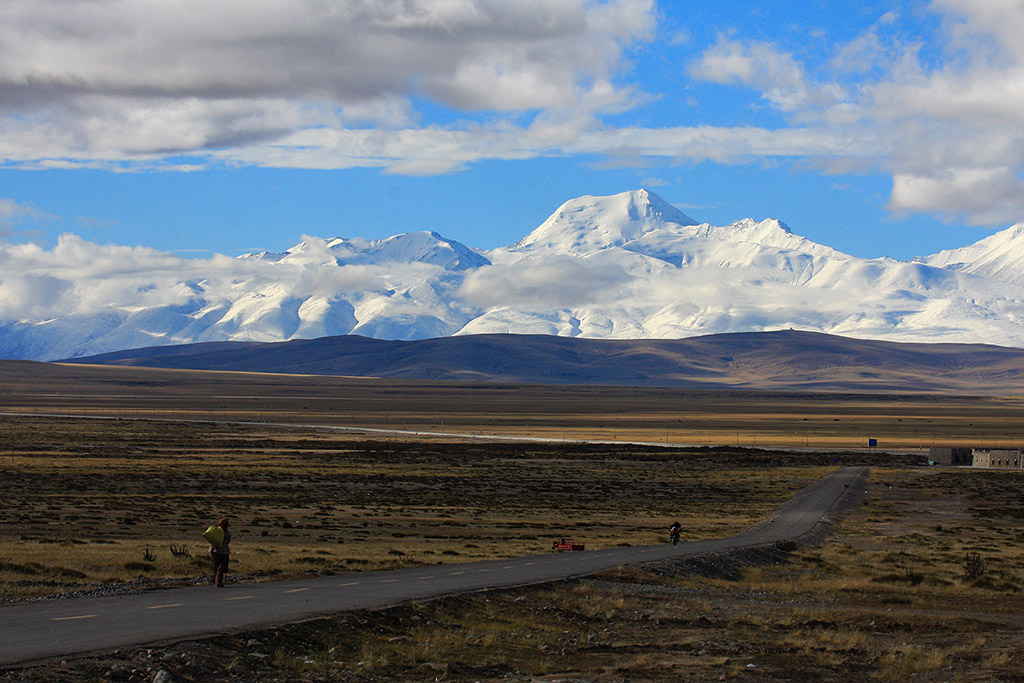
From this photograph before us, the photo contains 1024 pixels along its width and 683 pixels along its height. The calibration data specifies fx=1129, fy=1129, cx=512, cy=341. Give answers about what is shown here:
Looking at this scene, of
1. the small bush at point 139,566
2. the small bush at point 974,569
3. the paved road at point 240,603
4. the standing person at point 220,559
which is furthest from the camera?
the small bush at point 974,569

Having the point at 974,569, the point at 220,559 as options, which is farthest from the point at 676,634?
the point at 974,569

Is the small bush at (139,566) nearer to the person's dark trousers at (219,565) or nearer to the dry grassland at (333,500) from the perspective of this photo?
the dry grassland at (333,500)

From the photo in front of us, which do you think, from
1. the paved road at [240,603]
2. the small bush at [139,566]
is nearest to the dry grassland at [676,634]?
the paved road at [240,603]

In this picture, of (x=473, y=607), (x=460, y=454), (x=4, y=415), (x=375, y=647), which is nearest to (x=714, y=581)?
(x=473, y=607)

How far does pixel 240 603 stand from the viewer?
873 inches

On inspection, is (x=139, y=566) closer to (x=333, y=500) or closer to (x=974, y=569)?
(x=974, y=569)

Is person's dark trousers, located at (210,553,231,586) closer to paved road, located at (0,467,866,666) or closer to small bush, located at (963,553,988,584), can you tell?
paved road, located at (0,467,866,666)

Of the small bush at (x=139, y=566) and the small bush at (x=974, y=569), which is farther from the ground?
the small bush at (x=139, y=566)

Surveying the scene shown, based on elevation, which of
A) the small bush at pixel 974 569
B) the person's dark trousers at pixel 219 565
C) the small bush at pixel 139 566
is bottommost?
the small bush at pixel 974 569

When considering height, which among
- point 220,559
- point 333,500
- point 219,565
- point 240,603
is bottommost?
point 333,500

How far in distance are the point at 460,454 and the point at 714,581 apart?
67.3 metres

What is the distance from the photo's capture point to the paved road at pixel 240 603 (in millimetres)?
17953

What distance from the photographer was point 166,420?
155m

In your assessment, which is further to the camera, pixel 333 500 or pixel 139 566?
pixel 333 500
